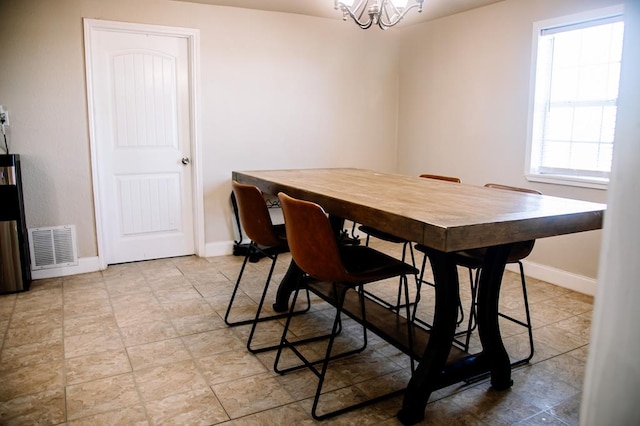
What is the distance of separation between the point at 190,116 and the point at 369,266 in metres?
2.88

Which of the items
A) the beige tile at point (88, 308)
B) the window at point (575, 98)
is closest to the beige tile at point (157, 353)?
the beige tile at point (88, 308)

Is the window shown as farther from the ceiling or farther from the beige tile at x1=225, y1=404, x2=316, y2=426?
the beige tile at x1=225, y1=404, x2=316, y2=426

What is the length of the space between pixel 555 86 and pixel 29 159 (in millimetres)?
4297

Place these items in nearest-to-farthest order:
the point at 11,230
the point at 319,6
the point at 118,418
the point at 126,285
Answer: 1. the point at 118,418
2. the point at 11,230
3. the point at 126,285
4. the point at 319,6

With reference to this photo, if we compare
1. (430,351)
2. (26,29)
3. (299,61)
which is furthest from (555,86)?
(26,29)

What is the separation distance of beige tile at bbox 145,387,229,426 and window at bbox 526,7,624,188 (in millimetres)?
3035

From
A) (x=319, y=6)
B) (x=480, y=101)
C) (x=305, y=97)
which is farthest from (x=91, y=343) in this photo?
(x=480, y=101)

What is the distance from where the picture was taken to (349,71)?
5.15 m

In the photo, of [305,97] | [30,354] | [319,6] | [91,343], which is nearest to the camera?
[30,354]

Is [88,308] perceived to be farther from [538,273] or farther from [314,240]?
[538,273]

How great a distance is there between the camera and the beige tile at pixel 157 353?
8.40 feet

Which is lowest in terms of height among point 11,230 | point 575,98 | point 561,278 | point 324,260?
point 561,278

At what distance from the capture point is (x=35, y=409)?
2.11m

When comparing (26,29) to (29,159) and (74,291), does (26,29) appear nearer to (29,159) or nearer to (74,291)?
(29,159)
